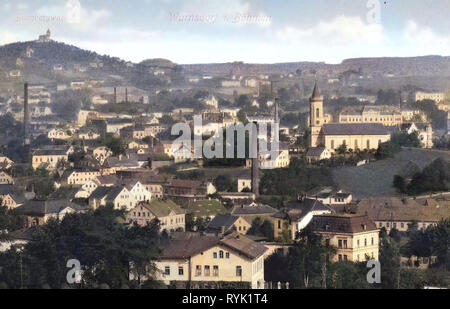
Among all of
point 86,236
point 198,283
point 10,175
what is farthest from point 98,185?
point 198,283

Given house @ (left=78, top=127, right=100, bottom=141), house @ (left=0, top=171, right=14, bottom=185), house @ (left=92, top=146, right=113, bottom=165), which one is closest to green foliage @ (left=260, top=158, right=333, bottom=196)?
house @ (left=0, top=171, right=14, bottom=185)

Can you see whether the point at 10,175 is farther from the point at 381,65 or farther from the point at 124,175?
the point at 381,65

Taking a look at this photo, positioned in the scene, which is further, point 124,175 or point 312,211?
point 124,175

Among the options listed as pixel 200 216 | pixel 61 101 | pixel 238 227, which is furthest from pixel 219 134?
pixel 61 101

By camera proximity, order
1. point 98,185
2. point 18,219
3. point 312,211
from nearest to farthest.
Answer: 1. point 312,211
2. point 18,219
3. point 98,185

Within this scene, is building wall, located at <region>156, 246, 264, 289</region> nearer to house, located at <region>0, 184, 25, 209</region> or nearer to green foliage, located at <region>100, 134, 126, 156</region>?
house, located at <region>0, 184, 25, 209</region>

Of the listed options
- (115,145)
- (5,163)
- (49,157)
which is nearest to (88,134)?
(115,145)

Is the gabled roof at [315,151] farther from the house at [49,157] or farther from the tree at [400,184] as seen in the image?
the house at [49,157]

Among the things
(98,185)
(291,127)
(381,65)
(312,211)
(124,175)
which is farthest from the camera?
(381,65)

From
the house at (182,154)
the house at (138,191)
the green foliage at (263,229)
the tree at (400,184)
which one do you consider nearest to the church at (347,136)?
the house at (182,154)
